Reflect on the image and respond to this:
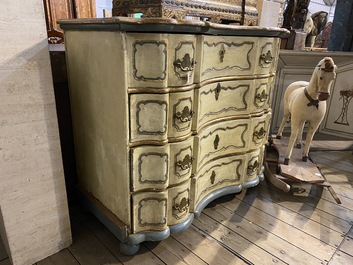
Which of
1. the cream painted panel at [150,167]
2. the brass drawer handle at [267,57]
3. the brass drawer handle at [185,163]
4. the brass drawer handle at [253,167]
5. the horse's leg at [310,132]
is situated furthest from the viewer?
the horse's leg at [310,132]

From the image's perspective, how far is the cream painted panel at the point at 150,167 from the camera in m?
1.21

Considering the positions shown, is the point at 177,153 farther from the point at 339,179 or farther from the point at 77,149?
the point at 339,179

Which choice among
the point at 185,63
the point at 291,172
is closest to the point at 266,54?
the point at 185,63

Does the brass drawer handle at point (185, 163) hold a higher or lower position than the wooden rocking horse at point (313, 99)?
lower

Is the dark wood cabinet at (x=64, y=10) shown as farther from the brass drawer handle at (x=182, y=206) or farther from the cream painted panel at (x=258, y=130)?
the brass drawer handle at (x=182, y=206)

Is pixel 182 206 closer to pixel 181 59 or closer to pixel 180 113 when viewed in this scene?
pixel 180 113

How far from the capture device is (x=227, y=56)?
1428 millimetres

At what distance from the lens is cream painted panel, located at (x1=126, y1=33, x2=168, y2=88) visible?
105 centimetres

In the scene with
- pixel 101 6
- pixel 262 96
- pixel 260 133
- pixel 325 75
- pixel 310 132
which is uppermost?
pixel 101 6

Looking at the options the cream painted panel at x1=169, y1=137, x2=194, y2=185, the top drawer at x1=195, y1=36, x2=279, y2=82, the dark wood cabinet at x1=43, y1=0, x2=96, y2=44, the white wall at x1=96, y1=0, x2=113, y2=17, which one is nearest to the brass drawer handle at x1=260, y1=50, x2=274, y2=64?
the top drawer at x1=195, y1=36, x2=279, y2=82

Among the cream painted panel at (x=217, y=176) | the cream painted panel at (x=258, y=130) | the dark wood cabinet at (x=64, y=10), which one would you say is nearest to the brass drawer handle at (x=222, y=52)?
the cream painted panel at (x=258, y=130)

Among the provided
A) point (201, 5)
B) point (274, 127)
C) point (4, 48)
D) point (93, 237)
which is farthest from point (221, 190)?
point (274, 127)

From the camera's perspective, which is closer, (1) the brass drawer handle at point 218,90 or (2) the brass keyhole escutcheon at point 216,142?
(1) the brass drawer handle at point 218,90

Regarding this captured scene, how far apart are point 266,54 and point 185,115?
0.69 m
